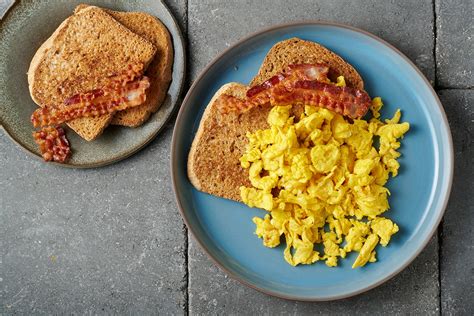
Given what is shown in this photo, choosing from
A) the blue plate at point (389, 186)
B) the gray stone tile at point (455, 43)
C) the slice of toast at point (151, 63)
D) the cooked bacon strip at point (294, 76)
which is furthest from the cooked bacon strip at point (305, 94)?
the gray stone tile at point (455, 43)

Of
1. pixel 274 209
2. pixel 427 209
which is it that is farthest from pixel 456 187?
pixel 274 209

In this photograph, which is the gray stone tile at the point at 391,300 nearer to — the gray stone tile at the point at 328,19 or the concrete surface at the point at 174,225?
the concrete surface at the point at 174,225

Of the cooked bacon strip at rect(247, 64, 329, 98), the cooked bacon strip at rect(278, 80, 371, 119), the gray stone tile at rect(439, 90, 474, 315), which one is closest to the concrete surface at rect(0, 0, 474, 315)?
the gray stone tile at rect(439, 90, 474, 315)

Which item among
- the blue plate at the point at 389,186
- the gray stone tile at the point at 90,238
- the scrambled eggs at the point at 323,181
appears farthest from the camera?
the gray stone tile at the point at 90,238

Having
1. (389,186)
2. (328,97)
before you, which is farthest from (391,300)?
(328,97)

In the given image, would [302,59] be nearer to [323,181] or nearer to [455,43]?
[323,181]

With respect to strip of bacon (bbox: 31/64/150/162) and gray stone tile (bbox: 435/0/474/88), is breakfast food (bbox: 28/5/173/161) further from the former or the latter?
gray stone tile (bbox: 435/0/474/88)
